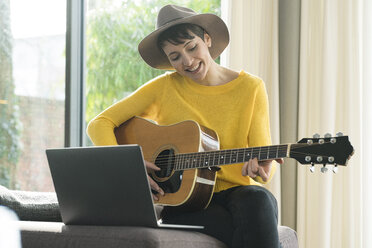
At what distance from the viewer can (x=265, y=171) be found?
1.64 meters

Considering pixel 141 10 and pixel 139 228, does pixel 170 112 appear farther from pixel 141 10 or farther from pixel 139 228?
pixel 141 10

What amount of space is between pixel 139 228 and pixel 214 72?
75cm

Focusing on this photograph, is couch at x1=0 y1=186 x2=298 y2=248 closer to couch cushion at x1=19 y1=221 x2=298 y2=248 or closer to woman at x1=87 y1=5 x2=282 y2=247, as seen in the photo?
couch cushion at x1=19 y1=221 x2=298 y2=248

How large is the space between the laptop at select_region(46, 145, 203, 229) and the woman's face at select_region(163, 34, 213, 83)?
0.54m

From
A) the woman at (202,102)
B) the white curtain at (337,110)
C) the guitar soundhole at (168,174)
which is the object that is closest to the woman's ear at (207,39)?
the woman at (202,102)

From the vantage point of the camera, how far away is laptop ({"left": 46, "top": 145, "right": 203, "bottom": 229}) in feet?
4.65

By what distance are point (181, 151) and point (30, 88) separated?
2303 millimetres

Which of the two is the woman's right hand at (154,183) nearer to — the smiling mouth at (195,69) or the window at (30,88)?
the smiling mouth at (195,69)

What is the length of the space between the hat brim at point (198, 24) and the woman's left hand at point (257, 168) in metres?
0.56

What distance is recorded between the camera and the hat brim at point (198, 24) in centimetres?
191

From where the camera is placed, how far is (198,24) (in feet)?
6.37

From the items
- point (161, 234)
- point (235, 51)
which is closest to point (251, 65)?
point (235, 51)

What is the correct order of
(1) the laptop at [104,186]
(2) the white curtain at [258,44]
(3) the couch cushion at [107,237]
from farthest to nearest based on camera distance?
(2) the white curtain at [258,44], (1) the laptop at [104,186], (3) the couch cushion at [107,237]

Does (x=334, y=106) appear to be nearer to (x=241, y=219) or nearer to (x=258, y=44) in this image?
(x=258, y=44)
